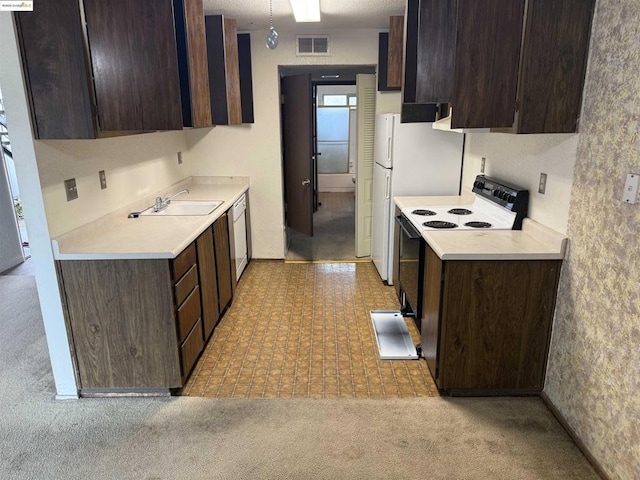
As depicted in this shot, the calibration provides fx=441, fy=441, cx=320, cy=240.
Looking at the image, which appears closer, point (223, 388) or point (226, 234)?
point (223, 388)

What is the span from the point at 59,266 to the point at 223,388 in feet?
3.70

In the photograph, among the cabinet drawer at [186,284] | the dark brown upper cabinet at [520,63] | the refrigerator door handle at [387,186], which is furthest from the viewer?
the refrigerator door handle at [387,186]

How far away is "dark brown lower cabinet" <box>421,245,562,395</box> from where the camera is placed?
7.54 ft

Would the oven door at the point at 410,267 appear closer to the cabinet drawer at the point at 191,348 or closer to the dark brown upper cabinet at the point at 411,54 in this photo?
the dark brown upper cabinet at the point at 411,54

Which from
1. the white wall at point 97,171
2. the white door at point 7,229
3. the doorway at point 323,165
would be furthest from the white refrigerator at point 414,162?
the white door at point 7,229

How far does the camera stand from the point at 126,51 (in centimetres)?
230

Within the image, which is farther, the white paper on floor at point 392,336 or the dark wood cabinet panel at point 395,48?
the dark wood cabinet panel at point 395,48

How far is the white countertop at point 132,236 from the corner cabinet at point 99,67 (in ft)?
1.93

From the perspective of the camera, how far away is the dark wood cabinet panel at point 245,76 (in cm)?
442

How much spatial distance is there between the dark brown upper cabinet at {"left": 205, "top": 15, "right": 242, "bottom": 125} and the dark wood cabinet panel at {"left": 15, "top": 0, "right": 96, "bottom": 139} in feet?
5.98

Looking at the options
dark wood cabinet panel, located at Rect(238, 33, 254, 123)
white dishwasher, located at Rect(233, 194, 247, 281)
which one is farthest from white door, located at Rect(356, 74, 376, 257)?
white dishwasher, located at Rect(233, 194, 247, 281)

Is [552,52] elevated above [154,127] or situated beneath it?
elevated above

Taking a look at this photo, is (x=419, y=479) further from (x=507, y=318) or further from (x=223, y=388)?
(x=223, y=388)

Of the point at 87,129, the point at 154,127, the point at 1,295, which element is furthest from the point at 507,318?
the point at 1,295
